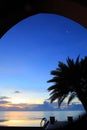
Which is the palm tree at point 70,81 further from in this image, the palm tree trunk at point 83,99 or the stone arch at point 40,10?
the stone arch at point 40,10

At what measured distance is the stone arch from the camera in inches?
225

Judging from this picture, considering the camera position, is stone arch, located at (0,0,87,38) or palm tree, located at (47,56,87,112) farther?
palm tree, located at (47,56,87,112)

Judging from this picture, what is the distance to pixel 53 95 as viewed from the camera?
73.3 ft

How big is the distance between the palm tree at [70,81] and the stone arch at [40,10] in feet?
48.1

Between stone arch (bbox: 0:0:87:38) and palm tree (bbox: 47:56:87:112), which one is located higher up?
palm tree (bbox: 47:56:87:112)

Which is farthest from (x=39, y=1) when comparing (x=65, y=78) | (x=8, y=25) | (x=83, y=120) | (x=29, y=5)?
(x=65, y=78)

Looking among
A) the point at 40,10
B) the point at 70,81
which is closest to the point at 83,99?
the point at 70,81

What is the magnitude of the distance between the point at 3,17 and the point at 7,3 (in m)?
0.60

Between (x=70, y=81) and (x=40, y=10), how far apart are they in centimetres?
1496

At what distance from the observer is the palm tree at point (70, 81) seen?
2117cm

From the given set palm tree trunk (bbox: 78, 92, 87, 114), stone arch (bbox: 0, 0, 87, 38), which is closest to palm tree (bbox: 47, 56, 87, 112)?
palm tree trunk (bbox: 78, 92, 87, 114)

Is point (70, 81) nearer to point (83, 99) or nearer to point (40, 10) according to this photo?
point (83, 99)

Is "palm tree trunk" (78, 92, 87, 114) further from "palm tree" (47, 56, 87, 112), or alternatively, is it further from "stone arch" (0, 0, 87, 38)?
"stone arch" (0, 0, 87, 38)

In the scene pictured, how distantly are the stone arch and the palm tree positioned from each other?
14.7m
